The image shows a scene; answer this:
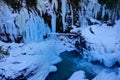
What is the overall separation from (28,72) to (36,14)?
2057mm

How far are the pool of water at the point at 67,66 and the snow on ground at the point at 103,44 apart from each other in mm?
474

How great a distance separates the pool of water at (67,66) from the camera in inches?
281

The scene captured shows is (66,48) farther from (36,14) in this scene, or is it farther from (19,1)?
(19,1)

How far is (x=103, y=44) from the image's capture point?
Answer: 770 centimetres

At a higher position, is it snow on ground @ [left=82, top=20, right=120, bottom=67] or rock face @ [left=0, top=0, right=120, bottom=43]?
rock face @ [left=0, top=0, right=120, bottom=43]

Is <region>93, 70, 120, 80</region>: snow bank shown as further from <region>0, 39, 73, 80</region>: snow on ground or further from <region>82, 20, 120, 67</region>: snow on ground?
<region>0, 39, 73, 80</region>: snow on ground

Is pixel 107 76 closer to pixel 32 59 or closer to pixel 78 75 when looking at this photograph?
pixel 78 75

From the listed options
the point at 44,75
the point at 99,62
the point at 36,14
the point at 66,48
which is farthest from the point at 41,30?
the point at 99,62

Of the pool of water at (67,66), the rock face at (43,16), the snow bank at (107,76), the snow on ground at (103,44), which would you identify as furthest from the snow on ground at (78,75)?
the rock face at (43,16)

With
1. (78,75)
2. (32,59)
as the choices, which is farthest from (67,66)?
(32,59)

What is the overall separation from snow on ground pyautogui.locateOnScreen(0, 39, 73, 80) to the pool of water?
16 centimetres

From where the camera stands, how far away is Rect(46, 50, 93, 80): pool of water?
281 inches

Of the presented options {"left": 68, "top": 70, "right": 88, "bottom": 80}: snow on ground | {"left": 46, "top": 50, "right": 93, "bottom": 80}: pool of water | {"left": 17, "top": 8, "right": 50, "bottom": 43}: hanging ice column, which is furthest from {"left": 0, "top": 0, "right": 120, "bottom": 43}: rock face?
{"left": 68, "top": 70, "right": 88, "bottom": 80}: snow on ground

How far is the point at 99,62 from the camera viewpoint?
303 inches
